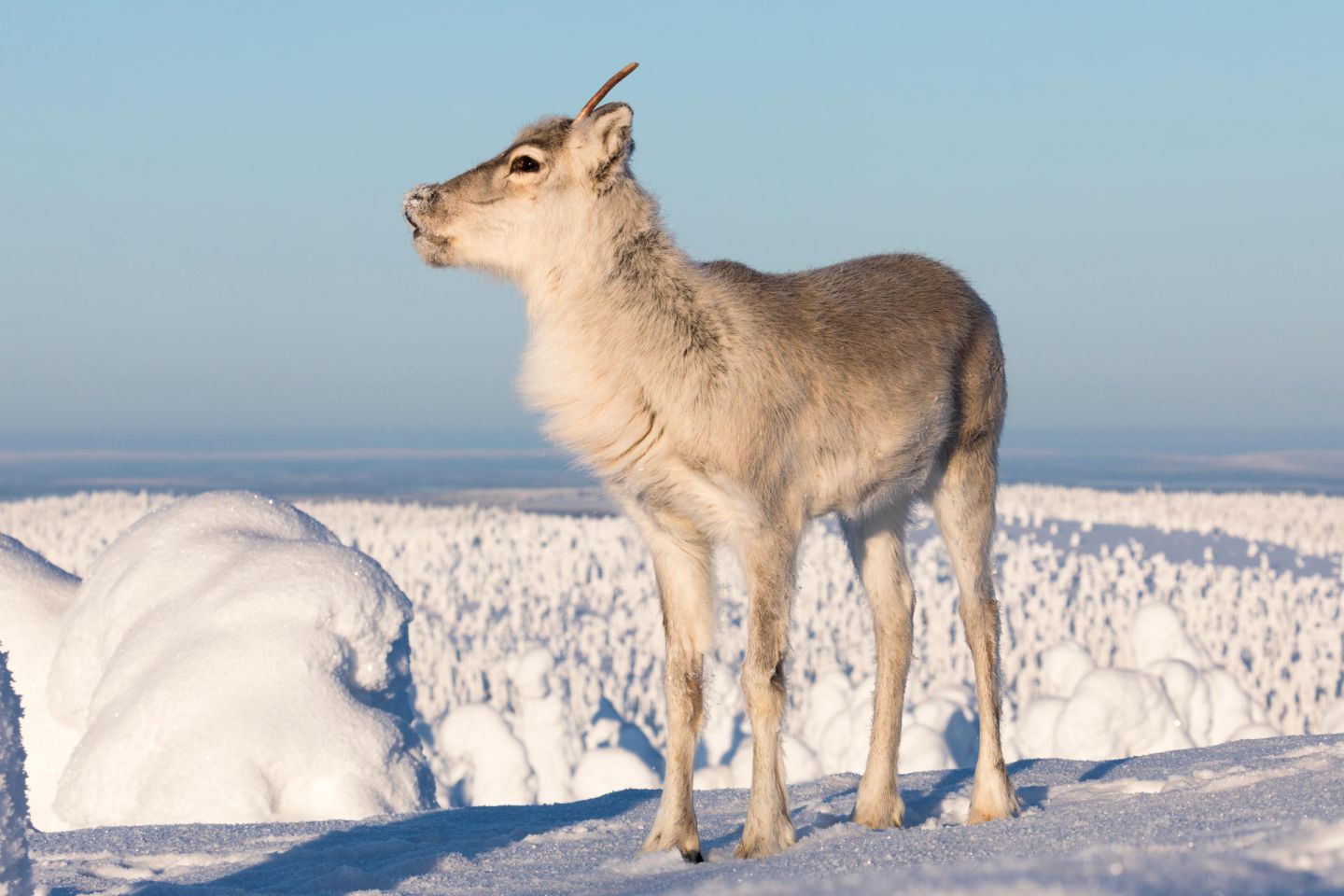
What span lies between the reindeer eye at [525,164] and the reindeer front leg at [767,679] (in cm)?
245

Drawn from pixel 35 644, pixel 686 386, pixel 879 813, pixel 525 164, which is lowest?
pixel 35 644

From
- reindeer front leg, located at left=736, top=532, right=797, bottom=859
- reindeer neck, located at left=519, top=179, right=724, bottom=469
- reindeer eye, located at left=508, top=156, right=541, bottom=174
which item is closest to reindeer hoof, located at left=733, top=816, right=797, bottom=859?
reindeer front leg, located at left=736, top=532, right=797, bottom=859

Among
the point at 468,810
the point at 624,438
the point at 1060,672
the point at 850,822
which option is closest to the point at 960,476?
the point at 850,822

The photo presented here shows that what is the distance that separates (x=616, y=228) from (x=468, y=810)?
18.1 ft

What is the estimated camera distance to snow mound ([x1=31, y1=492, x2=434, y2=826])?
13422 millimetres

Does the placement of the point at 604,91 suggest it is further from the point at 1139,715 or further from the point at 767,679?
the point at 1139,715

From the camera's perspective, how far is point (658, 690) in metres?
40.6

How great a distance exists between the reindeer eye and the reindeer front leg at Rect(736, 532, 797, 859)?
96.6 inches

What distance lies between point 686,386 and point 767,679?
1684 mm

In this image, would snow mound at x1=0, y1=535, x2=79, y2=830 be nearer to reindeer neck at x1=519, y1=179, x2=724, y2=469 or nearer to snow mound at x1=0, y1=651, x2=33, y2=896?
snow mound at x1=0, y1=651, x2=33, y2=896

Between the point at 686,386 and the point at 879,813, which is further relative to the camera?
the point at 879,813

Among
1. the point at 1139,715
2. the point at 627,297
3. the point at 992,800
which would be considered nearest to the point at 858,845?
the point at 992,800

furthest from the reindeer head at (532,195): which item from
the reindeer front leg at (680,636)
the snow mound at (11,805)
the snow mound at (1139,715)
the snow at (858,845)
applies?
the snow mound at (1139,715)

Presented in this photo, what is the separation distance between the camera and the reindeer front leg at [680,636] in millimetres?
7852
